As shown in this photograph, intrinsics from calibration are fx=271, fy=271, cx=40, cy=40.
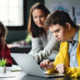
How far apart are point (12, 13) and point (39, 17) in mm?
5400

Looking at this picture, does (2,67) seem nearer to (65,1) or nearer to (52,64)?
(52,64)

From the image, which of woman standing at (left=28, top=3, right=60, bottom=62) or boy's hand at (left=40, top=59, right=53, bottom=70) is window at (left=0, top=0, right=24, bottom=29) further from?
boy's hand at (left=40, top=59, right=53, bottom=70)

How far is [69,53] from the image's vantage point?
2623 mm

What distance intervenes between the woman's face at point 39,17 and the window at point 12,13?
4983 millimetres

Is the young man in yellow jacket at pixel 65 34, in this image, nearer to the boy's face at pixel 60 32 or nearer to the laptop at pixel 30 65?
the boy's face at pixel 60 32

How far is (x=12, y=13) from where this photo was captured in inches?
336

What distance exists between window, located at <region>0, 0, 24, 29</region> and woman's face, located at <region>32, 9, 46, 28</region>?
4.98 metres

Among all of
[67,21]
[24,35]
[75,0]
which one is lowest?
[24,35]

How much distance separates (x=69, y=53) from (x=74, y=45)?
0.45 feet

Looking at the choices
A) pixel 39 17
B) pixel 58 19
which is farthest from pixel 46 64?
pixel 39 17

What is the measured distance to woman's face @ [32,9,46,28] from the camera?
3.24m

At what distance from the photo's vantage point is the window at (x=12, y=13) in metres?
8.32

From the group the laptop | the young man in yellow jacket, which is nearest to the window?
the young man in yellow jacket

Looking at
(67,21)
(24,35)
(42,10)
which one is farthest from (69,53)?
(24,35)
